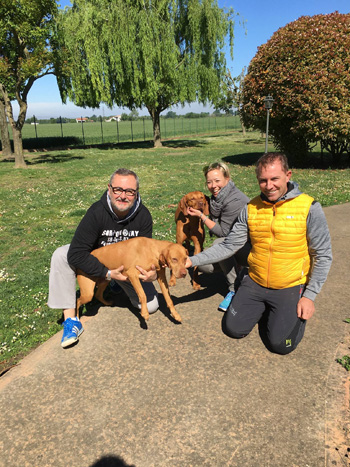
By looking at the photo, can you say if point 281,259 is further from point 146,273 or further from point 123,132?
point 123,132

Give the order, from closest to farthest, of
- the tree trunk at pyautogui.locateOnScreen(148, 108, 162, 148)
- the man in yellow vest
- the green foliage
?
the man in yellow vest, the green foliage, the tree trunk at pyautogui.locateOnScreen(148, 108, 162, 148)

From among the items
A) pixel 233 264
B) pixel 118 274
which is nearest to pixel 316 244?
pixel 233 264

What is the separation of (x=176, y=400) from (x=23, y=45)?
20.0 meters

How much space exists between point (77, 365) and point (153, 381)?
89cm

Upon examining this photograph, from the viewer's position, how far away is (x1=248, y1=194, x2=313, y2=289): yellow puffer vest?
11.4 ft

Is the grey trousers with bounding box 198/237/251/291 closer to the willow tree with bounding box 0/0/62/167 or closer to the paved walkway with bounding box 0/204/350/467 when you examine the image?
the paved walkway with bounding box 0/204/350/467

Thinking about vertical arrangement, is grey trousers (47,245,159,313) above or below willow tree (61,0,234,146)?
below

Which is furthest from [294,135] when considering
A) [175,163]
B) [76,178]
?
[76,178]

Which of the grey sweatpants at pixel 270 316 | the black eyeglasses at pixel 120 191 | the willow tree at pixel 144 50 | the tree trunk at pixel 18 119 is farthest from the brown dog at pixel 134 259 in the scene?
the willow tree at pixel 144 50

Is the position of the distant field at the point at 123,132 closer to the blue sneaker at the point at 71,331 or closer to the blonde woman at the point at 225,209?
A: the blonde woman at the point at 225,209

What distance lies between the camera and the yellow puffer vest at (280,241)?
11.4ft

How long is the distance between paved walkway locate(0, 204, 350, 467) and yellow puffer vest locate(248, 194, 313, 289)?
0.78 m

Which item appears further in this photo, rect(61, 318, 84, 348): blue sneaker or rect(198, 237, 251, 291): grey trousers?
rect(198, 237, 251, 291): grey trousers

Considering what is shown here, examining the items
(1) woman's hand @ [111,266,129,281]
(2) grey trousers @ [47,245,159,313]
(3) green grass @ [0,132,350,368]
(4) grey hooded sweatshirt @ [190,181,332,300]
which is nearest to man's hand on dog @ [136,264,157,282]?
(1) woman's hand @ [111,266,129,281]
